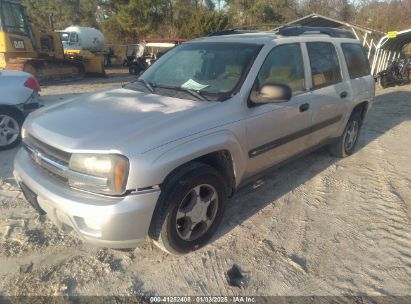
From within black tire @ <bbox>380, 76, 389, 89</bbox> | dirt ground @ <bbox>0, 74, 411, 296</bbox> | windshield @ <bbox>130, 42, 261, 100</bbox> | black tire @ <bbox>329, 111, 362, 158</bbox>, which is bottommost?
black tire @ <bbox>380, 76, 389, 89</bbox>

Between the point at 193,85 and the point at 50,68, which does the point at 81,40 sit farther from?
the point at 193,85

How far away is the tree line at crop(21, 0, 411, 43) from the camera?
94.7ft

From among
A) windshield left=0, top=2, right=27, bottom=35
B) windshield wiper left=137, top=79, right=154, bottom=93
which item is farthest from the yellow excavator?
windshield wiper left=137, top=79, right=154, bottom=93

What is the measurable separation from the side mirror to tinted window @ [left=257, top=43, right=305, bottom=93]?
0.14 m

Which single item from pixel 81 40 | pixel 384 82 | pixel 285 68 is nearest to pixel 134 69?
pixel 81 40

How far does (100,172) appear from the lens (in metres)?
2.33

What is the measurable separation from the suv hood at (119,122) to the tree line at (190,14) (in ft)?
83.4

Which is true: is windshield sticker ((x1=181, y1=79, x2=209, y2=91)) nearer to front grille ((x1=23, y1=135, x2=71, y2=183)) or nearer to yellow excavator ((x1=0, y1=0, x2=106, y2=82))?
front grille ((x1=23, y1=135, x2=71, y2=183))

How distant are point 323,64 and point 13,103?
478cm

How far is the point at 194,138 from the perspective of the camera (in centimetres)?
263

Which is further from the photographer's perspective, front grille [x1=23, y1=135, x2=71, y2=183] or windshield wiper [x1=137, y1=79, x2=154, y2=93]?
windshield wiper [x1=137, y1=79, x2=154, y2=93]

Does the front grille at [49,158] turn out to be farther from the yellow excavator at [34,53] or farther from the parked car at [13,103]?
the yellow excavator at [34,53]

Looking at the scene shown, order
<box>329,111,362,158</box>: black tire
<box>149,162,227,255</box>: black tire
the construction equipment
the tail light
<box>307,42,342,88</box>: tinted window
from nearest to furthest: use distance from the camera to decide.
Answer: <box>149,162,227,255</box>: black tire
<box>307,42,342,88</box>: tinted window
<box>329,111,362,158</box>: black tire
the tail light
the construction equipment

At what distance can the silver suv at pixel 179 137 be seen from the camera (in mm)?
2355
